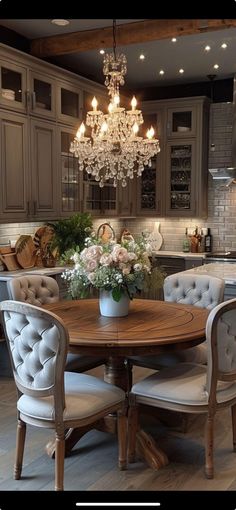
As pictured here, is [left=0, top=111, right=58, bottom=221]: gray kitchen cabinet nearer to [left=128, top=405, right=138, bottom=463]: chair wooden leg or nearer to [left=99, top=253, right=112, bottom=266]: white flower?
[left=99, top=253, right=112, bottom=266]: white flower

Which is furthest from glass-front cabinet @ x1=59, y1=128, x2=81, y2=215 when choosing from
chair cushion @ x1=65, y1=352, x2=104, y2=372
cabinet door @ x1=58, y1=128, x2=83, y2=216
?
chair cushion @ x1=65, y1=352, x2=104, y2=372

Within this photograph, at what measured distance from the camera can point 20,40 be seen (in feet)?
14.8

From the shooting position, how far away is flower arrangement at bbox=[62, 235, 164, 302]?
2859mm

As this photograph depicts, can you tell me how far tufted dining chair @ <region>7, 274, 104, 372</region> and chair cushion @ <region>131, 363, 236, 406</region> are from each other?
58cm

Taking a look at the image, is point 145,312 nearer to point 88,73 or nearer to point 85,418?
point 85,418

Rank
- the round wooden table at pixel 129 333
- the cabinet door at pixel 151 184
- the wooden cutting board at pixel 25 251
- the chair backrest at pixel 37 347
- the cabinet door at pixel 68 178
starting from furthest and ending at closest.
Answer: the cabinet door at pixel 151 184
the cabinet door at pixel 68 178
the wooden cutting board at pixel 25 251
the round wooden table at pixel 129 333
the chair backrest at pixel 37 347

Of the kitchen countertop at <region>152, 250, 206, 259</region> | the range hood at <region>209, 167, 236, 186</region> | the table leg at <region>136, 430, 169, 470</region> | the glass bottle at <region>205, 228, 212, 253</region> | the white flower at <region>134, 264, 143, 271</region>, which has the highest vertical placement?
the range hood at <region>209, 167, 236, 186</region>

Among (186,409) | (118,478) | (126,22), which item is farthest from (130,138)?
(118,478)

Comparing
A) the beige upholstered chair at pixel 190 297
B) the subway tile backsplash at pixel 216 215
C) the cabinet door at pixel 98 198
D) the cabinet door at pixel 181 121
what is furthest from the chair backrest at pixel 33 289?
the cabinet door at pixel 181 121

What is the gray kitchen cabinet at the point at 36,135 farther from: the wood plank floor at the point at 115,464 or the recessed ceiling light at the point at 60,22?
the wood plank floor at the point at 115,464

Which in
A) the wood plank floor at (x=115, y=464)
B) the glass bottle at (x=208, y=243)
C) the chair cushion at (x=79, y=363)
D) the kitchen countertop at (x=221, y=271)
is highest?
the glass bottle at (x=208, y=243)

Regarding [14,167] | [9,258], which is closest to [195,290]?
[9,258]

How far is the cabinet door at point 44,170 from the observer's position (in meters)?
4.55

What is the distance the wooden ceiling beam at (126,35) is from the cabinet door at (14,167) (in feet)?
2.43
